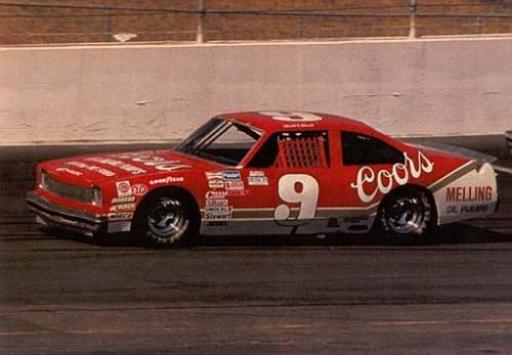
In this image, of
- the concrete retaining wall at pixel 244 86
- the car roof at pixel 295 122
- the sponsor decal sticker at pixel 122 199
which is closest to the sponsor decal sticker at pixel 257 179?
the car roof at pixel 295 122

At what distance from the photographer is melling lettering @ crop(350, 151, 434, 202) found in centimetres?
1332

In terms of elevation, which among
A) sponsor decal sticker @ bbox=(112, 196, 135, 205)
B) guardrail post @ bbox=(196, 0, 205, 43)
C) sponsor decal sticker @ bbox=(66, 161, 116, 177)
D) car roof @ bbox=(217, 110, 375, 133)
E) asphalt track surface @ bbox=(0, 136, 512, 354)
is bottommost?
asphalt track surface @ bbox=(0, 136, 512, 354)

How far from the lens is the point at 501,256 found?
505 inches

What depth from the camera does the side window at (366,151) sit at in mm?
13430

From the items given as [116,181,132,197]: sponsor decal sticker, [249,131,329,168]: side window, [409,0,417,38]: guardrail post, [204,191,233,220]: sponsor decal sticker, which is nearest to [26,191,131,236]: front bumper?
[116,181,132,197]: sponsor decal sticker

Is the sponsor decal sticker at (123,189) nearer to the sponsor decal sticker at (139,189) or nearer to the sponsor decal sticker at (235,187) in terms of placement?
the sponsor decal sticker at (139,189)

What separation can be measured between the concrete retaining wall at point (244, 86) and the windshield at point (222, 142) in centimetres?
651

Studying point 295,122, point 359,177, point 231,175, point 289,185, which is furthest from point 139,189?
point 359,177

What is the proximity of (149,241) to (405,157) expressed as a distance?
267 cm

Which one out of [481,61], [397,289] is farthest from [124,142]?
[397,289]

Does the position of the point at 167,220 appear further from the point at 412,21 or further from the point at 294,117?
the point at 412,21

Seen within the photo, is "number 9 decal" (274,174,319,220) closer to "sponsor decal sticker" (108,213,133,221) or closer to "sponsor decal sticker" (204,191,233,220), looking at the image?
"sponsor decal sticker" (204,191,233,220)

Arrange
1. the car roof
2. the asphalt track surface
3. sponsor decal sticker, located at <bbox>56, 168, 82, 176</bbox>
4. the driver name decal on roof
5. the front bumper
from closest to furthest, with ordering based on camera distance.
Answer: the asphalt track surface, the front bumper, sponsor decal sticker, located at <bbox>56, 168, 82, 176</bbox>, the car roof, the driver name decal on roof

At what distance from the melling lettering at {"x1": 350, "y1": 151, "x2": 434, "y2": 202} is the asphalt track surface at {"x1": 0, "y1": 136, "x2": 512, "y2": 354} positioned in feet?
1.66
